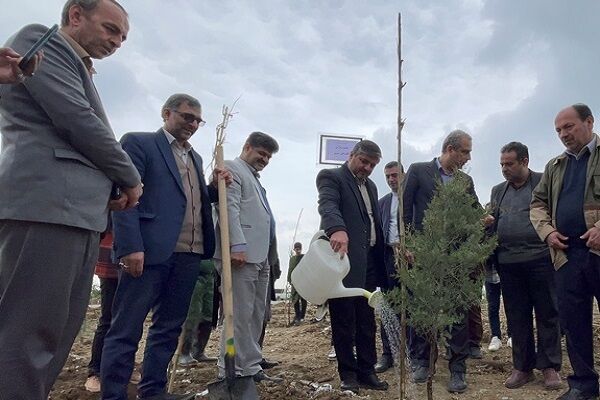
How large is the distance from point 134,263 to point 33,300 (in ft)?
4.02

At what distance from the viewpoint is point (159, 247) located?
10.8 feet

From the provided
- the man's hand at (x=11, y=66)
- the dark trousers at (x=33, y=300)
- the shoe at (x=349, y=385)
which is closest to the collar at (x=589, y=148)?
the shoe at (x=349, y=385)

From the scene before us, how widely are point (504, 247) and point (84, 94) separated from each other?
377 centimetres

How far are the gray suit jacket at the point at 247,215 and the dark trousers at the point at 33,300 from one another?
1.89 m

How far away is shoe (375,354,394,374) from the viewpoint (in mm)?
5111

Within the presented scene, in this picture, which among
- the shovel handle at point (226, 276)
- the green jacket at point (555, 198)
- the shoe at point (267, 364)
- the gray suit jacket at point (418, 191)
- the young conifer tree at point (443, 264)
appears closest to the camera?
the shovel handle at point (226, 276)

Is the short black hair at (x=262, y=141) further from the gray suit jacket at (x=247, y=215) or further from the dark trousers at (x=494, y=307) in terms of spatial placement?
the dark trousers at (x=494, y=307)

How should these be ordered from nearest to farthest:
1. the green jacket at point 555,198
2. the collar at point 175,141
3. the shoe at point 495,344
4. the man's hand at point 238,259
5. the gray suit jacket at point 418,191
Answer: the collar at point 175,141 < the man's hand at point 238,259 < the green jacket at point 555,198 < the gray suit jacket at point 418,191 < the shoe at point 495,344

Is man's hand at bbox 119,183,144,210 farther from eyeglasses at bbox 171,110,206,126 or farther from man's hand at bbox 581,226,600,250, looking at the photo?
man's hand at bbox 581,226,600,250

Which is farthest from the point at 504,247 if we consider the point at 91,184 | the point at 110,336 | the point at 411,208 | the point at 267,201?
the point at 91,184

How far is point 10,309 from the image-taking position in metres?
1.88

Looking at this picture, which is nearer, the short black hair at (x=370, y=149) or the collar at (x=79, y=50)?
the collar at (x=79, y=50)

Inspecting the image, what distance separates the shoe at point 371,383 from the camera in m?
4.28

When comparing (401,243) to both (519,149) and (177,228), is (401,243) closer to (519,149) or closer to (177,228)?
(177,228)
